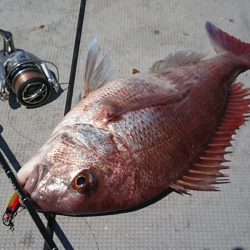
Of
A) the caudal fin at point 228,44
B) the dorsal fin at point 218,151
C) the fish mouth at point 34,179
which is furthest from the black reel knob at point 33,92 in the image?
the caudal fin at point 228,44

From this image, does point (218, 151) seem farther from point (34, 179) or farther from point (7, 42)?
point (7, 42)

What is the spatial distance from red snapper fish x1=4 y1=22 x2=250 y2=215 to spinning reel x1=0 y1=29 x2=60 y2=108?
255 mm

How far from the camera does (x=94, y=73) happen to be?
94.3 inches

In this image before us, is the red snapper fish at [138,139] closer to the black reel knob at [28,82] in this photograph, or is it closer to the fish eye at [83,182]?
the fish eye at [83,182]

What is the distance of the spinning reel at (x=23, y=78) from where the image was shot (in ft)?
7.21

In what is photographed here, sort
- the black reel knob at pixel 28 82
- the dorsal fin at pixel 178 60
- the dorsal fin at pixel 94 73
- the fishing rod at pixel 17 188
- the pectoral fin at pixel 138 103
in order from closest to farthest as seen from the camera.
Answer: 1. the fishing rod at pixel 17 188
2. the pectoral fin at pixel 138 103
3. the black reel knob at pixel 28 82
4. the dorsal fin at pixel 94 73
5. the dorsal fin at pixel 178 60

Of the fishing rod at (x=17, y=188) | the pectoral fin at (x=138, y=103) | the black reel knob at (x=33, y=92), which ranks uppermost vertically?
the pectoral fin at (x=138, y=103)

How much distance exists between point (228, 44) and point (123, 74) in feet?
2.33

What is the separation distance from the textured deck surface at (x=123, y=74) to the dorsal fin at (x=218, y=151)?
11 centimetres

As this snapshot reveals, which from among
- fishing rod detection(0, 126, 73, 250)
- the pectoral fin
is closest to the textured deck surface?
fishing rod detection(0, 126, 73, 250)

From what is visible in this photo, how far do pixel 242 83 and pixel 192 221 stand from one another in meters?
1.00

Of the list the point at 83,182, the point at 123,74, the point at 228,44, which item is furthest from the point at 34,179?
the point at 228,44

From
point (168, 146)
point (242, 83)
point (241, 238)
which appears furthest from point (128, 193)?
point (242, 83)

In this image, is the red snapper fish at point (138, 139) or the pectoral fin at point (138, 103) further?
the pectoral fin at point (138, 103)
